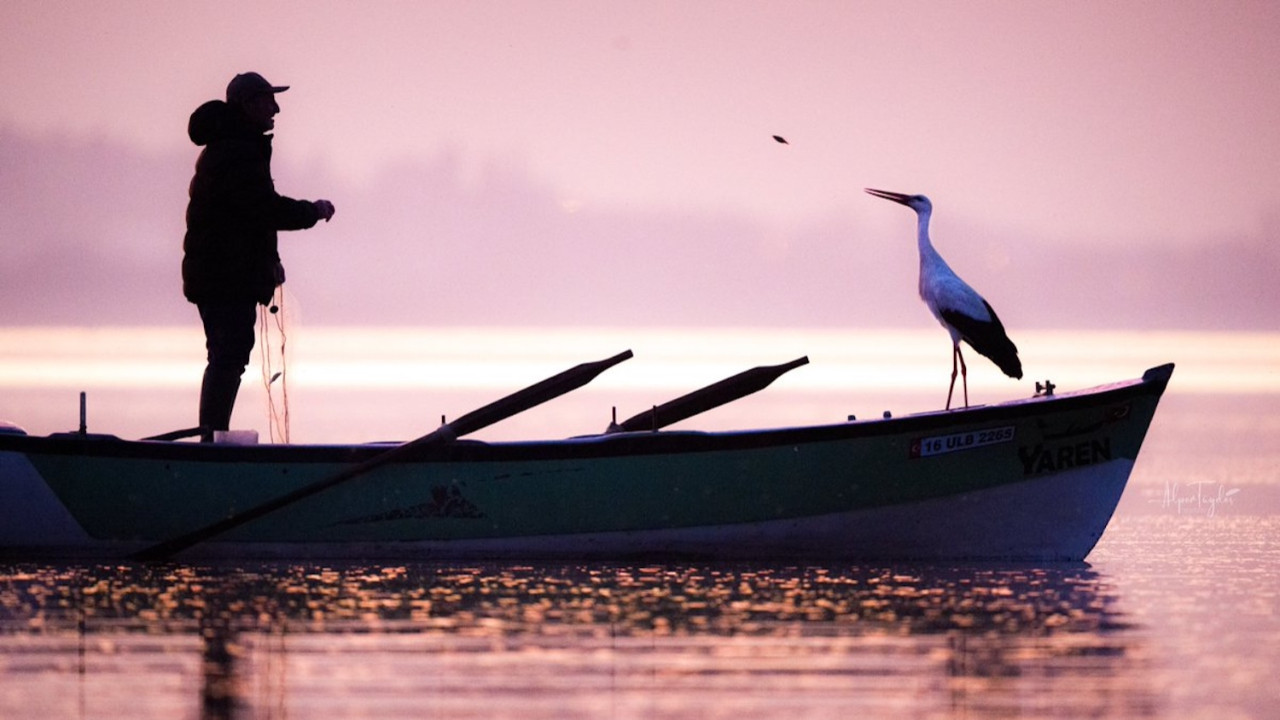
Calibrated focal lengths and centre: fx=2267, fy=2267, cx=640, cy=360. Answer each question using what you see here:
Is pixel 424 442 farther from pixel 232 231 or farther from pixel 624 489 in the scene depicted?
pixel 232 231

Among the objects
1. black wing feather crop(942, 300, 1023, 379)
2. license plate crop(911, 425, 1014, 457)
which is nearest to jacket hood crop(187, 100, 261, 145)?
license plate crop(911, 425, 1014, 457)

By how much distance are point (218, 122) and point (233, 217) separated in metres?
0.62

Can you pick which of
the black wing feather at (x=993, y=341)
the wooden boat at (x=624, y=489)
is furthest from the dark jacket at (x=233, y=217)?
the black wing feather at (x=993, y=341)

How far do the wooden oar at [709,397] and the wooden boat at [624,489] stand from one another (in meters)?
0.69

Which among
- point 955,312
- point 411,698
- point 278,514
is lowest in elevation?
point 411,698

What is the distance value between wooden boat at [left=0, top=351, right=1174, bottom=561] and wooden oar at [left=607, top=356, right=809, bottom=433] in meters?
0.69

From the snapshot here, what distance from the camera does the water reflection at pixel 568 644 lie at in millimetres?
7422

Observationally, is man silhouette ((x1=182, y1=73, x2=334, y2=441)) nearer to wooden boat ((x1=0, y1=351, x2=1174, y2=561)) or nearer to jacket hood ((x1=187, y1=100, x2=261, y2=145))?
jacket hood ((x1=187, y1=100, x2=261, y2=145))

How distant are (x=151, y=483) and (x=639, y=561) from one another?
2962 mm

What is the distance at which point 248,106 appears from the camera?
44.7ft

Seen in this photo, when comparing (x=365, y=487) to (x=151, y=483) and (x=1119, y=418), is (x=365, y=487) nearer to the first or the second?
(x=151, y=483)

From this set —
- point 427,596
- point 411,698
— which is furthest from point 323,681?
point 427,596

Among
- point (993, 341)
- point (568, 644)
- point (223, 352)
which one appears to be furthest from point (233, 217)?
point (568, 644)

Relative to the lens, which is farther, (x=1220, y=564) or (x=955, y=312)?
(x=955, y=312)
